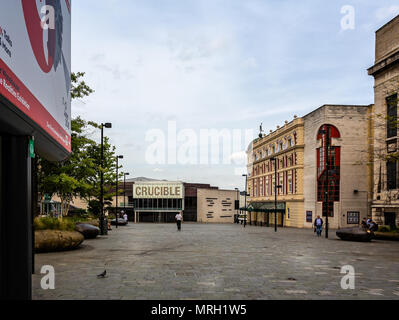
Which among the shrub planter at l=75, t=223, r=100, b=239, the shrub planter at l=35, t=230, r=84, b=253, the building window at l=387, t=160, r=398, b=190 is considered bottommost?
the shrub planter at l=75, t=223, r=100, b=239

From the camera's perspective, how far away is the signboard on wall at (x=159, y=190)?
259 feet

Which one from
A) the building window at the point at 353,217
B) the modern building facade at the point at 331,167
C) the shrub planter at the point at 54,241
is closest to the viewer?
the shrub planter at the point at 54,241

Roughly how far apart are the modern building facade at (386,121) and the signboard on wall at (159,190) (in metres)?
50.1

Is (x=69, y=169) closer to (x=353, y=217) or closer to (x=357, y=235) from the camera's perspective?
(x=357, y=235)

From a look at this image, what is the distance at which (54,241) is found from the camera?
51.6 feet

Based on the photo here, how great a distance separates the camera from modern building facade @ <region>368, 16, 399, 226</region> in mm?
30344

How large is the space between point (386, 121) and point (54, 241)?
28.2m

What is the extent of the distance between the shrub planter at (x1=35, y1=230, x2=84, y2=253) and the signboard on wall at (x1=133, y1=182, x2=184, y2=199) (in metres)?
62.1

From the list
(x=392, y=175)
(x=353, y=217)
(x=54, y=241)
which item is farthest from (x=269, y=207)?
(x=54, y=241)

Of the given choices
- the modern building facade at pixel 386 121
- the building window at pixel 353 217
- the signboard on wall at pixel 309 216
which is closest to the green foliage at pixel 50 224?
the modern building facade at pixel 386 121

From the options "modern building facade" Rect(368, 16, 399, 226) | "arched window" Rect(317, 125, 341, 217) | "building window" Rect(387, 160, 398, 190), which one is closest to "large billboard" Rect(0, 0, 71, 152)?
"modern building facade" Rect(368, 16, 399, 226)

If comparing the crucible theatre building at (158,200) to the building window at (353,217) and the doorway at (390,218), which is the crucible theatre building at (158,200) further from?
the doorway at (390,218)

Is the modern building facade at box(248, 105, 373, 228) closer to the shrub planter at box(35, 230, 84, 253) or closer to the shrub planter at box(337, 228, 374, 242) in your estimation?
the shrub planter at box(337, 228, 374, 242)

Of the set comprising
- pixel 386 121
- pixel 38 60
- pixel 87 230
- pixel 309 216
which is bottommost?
pixel 309 216
